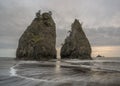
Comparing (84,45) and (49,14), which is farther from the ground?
(49,14)

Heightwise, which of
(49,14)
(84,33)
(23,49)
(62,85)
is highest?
(49,14)

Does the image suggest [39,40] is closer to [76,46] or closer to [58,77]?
[76,46]

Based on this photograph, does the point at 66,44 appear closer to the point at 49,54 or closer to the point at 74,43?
the point at 74,43

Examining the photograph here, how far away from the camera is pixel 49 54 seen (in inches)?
4528

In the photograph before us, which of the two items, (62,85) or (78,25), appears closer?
(62,85)

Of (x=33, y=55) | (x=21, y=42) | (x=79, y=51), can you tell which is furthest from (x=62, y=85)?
(x=79, y=51)

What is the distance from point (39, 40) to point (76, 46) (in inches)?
1054

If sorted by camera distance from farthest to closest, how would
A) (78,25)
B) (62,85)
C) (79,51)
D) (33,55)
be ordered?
(78,25) < (79,51) < (33,55) < (62,85)

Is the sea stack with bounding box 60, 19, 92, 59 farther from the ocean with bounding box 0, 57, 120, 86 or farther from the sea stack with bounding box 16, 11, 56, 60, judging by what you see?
the ocean with bounding box 0, 57, 120, 86

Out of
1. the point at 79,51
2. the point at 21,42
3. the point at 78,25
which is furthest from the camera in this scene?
the point at 78,25

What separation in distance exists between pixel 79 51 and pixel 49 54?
2430 centimetres

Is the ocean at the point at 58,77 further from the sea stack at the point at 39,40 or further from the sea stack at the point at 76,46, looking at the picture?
the sea stack at the point at 76,46

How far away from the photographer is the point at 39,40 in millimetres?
116312

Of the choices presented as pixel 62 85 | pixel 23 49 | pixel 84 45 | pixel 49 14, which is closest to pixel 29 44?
pixel 23 49
